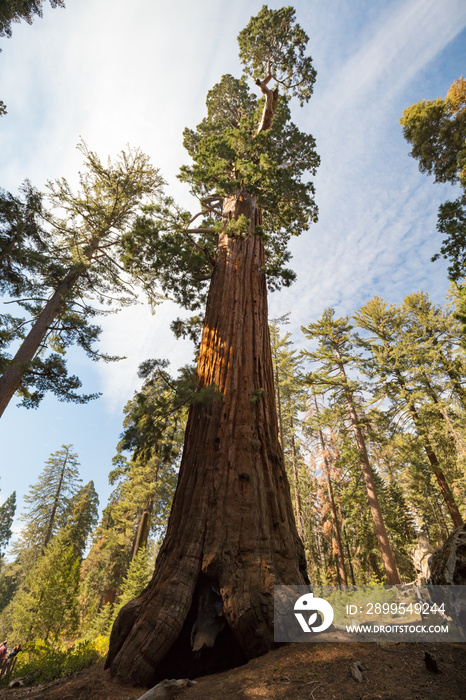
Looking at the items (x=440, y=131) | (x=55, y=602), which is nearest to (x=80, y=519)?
(x=55, y=602)

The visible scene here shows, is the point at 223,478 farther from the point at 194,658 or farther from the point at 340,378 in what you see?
the point at 340,378

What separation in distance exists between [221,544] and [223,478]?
650 millimetres


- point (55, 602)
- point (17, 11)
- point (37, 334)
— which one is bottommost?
point (55, 602)

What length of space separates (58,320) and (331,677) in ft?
41.0

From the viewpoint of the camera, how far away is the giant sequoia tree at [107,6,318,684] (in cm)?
279

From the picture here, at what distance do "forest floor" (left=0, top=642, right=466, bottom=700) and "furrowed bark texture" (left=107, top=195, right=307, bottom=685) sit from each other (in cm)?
23

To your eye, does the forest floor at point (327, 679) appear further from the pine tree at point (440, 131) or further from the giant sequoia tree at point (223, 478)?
the pine tree at point (440, 131)

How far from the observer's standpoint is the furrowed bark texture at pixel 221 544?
108 inches

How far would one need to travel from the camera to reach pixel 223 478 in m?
3.54

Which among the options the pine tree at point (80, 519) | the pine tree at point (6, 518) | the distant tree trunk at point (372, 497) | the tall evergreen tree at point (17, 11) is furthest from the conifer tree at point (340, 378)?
the pine tree at point (6, 518)

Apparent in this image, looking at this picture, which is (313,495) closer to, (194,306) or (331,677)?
(194,306)

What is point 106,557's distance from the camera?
Answer: 18141 mm

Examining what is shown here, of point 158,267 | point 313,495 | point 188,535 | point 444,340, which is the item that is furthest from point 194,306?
point 313,495

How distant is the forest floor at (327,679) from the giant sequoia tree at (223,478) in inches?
9.1
